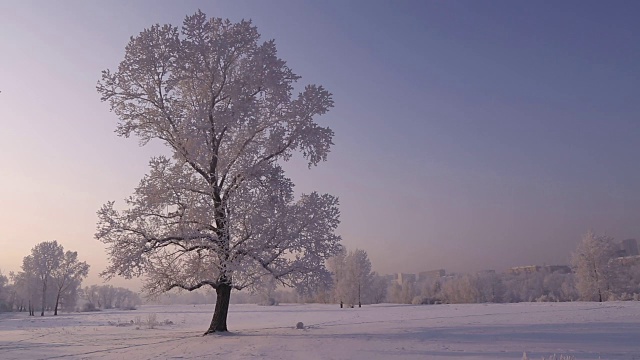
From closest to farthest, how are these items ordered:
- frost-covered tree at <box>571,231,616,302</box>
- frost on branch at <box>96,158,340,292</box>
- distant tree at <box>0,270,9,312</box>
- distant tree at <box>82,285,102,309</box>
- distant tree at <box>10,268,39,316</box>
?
Answer: frost on branch at <box>96,158,340,292</box> < frost-covered tree at <box>571,231,616,302</box> < distant tree at <box>10,268,39,316</box> < distant tree at <box>0,270,9,312</box> < distant tree at <box>82,285,102,309</box>

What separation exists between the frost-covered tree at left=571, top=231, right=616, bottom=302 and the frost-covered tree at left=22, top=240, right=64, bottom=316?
91.0 meters

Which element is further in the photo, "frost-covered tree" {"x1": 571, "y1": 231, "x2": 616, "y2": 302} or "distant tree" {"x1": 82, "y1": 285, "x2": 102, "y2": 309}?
"distant tree" {"x1": 82, "y1": 285, "x2": 102, "y2": 309}

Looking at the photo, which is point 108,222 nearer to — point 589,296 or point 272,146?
point 272,146

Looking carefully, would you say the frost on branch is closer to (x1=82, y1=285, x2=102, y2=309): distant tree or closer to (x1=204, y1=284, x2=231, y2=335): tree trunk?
(x1=204, y1=284, x2=231, y2=335): tree trunk

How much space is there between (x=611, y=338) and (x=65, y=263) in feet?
303

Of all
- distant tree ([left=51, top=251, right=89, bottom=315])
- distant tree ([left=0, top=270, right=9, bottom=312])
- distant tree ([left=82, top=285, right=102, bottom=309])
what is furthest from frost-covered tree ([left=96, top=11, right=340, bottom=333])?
distant tree ([left=82, top=285, right=102, bottom=309])

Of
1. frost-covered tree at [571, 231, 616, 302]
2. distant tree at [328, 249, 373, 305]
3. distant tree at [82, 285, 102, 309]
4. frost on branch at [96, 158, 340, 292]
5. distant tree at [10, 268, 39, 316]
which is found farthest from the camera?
distant tree at [82, 285, 102, 309]

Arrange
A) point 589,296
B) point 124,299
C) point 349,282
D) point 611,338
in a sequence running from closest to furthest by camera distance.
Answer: point 611,338 < point 589,296 < point 349,282 < point 124,299

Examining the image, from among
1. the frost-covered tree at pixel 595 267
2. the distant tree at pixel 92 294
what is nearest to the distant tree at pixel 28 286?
the distant tree at pixel 92 294

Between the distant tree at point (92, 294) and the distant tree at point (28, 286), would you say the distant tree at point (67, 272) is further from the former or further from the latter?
the distant tree at point (92, 294)

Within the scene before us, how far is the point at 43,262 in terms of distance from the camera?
8456 cm

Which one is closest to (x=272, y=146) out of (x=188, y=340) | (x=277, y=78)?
(x=277, y=78)

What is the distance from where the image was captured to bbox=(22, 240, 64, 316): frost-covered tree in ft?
277

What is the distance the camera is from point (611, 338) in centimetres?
1783
